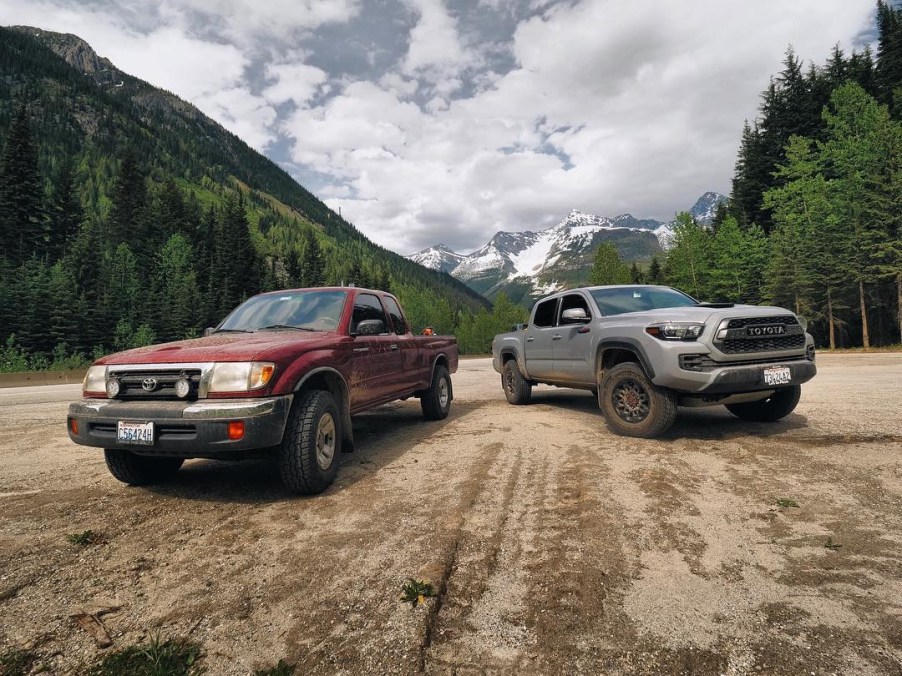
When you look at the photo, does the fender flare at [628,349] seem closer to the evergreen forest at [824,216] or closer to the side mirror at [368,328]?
the side mirror at [368,328]

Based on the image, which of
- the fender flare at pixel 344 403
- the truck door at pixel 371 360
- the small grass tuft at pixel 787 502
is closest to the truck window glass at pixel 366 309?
the truck door at pixel 371 360

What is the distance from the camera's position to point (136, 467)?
408cm

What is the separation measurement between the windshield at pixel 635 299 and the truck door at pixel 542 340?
0.92 metres

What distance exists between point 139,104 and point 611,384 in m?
231

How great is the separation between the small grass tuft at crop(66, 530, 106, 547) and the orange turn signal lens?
1.02 m

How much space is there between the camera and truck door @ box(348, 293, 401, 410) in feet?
15.9

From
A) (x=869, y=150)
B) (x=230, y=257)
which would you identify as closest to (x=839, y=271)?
(x=869, y=150)

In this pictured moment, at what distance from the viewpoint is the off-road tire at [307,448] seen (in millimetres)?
3646

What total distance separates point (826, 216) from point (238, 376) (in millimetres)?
37005

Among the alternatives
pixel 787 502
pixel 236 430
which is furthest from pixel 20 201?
pixel 787 502

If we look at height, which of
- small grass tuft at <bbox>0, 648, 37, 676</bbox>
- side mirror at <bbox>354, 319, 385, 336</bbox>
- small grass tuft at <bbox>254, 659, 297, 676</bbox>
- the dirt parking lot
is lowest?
the dirt parking lot

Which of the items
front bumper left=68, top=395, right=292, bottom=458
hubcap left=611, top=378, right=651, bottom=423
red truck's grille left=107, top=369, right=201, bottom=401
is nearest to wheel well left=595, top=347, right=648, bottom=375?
hubcap left=611, top=378, right=651, bottom=423

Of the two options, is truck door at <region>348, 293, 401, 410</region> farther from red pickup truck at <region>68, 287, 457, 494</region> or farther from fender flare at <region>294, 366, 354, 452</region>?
fender flare at <region>294, 366, 354, 452</region>

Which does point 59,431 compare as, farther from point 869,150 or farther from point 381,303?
point 869,150
